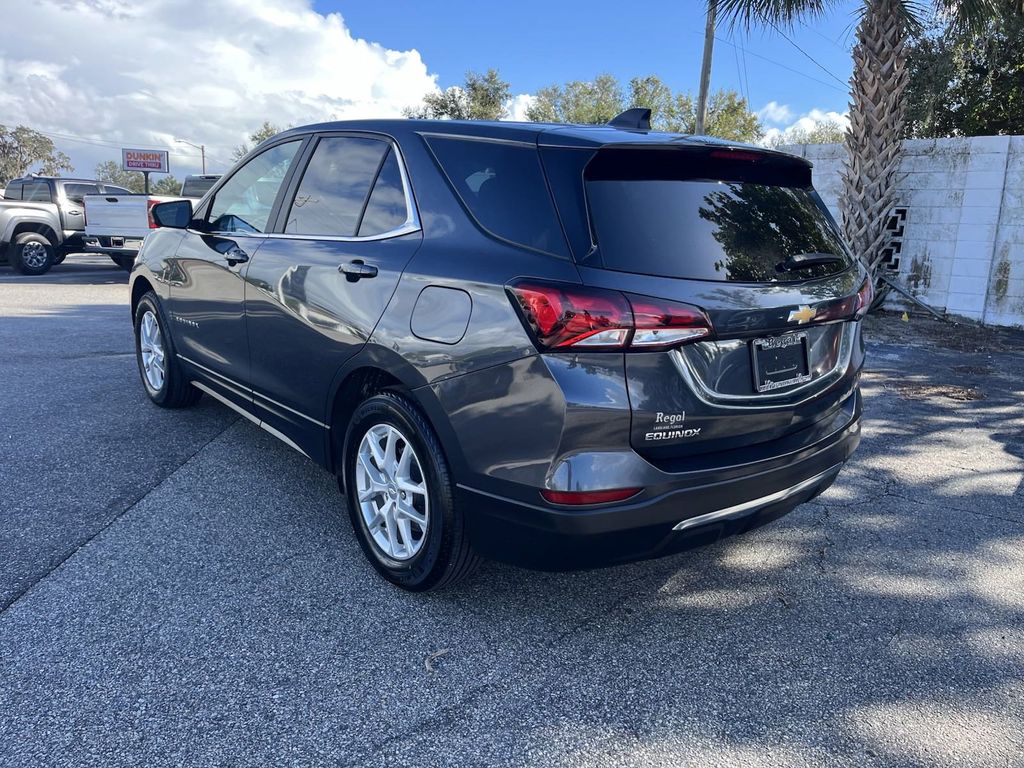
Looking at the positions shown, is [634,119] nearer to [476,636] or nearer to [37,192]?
[476,636]

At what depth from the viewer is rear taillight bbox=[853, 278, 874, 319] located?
304 cm

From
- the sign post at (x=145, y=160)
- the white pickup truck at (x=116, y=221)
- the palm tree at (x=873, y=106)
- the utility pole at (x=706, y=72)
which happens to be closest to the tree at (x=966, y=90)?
the utility pole at (x=706, y=72)

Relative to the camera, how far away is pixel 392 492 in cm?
302

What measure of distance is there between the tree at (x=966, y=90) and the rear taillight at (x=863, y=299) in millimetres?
19407

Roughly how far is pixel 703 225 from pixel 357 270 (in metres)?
1.35

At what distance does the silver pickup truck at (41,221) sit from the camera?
1418 centimetres

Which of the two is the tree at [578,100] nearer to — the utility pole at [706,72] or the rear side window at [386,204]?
the utility pole at [706,72]

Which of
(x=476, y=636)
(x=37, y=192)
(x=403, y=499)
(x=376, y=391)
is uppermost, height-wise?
(x=37, y=192)

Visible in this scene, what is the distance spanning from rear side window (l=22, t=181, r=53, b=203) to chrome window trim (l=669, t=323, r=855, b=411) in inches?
625

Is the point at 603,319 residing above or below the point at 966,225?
below

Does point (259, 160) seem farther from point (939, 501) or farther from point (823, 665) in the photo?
point (939, 501)

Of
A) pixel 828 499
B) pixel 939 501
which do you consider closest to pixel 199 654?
pixel 828 499

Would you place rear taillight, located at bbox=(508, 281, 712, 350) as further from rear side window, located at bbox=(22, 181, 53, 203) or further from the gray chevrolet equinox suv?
rear side window, located at bbox=(22, 181, 53, 203)

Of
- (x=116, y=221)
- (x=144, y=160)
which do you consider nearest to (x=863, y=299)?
(x=116, y=221)
